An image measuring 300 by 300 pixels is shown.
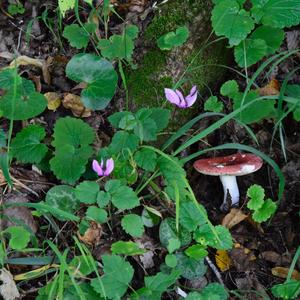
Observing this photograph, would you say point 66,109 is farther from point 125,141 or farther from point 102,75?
point 125,141

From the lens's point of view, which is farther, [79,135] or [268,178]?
[268,178]

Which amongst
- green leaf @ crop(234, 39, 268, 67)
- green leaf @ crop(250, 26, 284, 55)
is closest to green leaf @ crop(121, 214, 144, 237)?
green leaf @ crop(234, 39, 268, 67)

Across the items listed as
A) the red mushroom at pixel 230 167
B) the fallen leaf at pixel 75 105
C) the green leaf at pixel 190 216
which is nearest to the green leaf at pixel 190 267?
the green leaf at pixel 190 216

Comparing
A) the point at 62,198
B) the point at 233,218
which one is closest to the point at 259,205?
the point at 233,218

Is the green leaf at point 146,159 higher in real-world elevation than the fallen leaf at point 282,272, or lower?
higher

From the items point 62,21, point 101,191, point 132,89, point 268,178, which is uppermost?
point 62,21

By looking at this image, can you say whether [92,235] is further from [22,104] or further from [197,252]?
[22,104]

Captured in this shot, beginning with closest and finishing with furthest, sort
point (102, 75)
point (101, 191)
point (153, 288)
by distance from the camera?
point (153, 288) < point (101, 191) < point (102, 75)

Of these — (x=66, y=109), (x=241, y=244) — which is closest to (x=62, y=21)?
(x=66, y=109)

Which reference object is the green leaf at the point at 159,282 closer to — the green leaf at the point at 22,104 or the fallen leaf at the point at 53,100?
the green leaf at the point at 22,104
